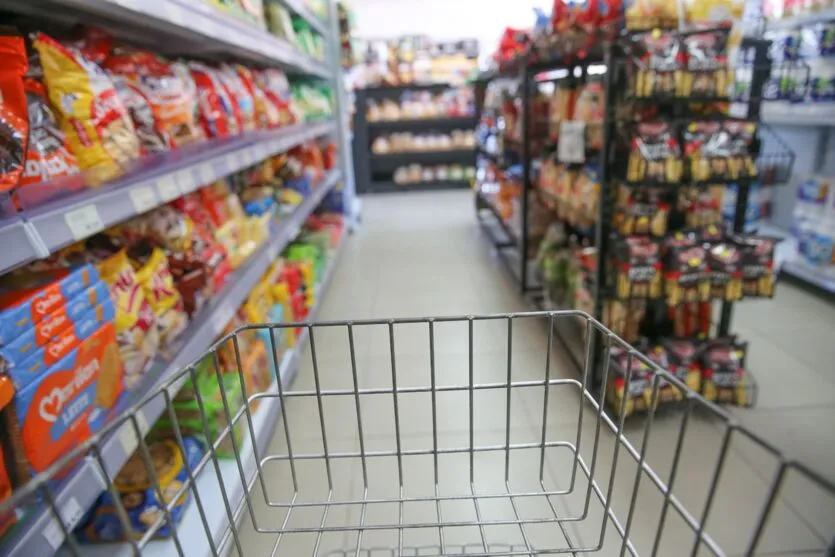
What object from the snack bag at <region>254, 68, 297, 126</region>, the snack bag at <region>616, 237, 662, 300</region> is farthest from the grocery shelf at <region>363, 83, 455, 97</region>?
the snack bag at <region>616, 237, 662, 300</region>

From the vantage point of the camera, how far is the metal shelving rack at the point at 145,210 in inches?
30.6

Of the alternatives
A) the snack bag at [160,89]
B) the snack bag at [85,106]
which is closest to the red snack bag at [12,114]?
the snack bag at [85,106]

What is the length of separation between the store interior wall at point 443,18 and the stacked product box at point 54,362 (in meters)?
7.46

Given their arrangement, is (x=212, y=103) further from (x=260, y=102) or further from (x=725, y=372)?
(x=725, y=372)

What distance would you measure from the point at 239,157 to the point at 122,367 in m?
0.92

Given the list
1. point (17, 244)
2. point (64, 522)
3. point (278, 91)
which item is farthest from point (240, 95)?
point (64, 522)

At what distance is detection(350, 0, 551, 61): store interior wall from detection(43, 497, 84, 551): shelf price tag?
7764 mm

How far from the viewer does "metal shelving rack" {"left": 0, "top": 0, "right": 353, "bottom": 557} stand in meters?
0.78

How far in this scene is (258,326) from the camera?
874 mm

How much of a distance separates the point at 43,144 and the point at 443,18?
756 cm

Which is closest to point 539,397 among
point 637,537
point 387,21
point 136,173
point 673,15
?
point 637,537

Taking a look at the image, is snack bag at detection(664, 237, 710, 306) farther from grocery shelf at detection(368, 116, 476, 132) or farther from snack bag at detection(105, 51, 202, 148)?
grocery shelf at detection(368, 116, 476, 132)

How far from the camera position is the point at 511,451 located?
1.73 meters

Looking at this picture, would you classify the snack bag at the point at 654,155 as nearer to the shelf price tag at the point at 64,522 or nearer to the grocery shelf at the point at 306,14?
the shelf price tag at the point at 64,522
